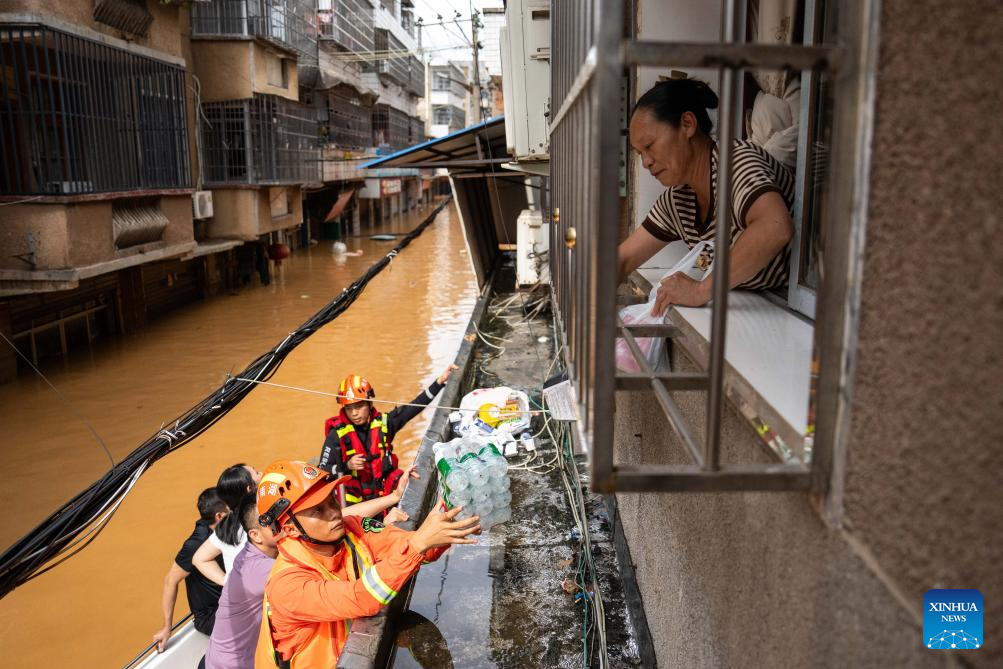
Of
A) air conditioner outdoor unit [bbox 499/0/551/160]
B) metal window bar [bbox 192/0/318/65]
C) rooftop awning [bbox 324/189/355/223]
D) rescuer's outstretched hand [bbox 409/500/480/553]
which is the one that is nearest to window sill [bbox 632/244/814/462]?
rescuer's outstretched hand [bbox 409/500/480/553]

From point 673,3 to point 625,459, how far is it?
7.40 feet

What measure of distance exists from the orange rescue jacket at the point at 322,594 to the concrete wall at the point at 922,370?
2.03m

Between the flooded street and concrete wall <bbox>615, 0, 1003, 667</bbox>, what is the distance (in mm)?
6082

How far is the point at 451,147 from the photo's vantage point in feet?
43.2

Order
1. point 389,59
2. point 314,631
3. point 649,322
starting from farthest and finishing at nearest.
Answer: point 389,59
point 314,631
point 649,322

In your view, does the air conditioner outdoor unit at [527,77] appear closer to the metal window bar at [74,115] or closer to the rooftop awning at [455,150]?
the rooftop awning at [455,150]

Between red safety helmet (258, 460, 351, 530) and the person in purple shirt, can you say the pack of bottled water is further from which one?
red safety helmet (258, 460, 351, 530)

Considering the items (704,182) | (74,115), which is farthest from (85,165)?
(704,182)

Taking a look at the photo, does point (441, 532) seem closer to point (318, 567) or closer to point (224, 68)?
point (318, 567)

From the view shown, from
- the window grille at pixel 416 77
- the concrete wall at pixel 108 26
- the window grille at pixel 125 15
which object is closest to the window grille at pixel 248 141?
the concrete wall at pixel 108 26

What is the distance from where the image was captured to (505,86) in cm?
864

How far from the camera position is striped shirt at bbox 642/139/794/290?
227cm

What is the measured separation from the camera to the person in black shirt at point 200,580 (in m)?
4.43

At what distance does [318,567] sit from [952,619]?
2.69 m
